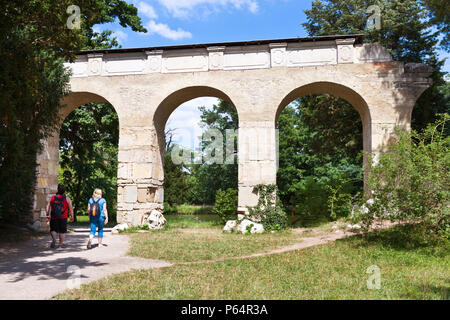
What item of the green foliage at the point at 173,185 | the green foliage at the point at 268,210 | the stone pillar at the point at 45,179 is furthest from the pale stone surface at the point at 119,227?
the green foliage at the point at 173,185

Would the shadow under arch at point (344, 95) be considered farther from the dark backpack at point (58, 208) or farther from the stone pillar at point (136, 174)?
the dark backpack at point (58, 208)

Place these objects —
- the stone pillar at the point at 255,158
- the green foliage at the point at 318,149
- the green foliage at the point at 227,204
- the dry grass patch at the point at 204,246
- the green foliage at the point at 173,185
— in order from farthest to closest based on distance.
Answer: the green foliage at the point at 173,185 < the green foliage at the point at 227,204 < the green foliage at the point at 318,149 < the stone pillar at the point at 255,158 < the dry grass patch at the point at 204,246

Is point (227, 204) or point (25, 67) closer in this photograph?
point (25, 67)

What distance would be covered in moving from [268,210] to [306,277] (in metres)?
6.46

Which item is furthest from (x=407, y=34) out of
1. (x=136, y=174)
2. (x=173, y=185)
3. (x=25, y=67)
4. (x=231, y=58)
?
(x=173, y=185)

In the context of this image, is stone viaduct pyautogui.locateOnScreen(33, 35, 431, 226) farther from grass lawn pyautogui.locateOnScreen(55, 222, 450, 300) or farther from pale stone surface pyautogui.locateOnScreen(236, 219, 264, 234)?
grass lawn pyautogui.locateOnScreen(55, 222, 450, 300)

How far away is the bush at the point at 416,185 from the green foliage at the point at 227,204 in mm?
10909

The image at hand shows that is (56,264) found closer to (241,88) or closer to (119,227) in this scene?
(119,227)

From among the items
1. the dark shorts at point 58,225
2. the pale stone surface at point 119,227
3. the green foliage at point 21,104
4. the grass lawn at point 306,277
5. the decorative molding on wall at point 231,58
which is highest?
the decorative molding on wall at point 231,58

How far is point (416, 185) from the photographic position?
23.4 ft

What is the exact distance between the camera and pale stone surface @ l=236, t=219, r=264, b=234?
11126 millimetres

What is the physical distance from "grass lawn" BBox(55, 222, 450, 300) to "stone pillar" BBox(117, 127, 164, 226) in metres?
5.30

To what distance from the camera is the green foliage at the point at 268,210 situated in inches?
460

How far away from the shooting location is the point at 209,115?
88.3ft
